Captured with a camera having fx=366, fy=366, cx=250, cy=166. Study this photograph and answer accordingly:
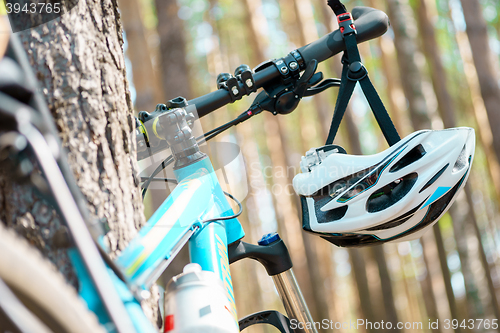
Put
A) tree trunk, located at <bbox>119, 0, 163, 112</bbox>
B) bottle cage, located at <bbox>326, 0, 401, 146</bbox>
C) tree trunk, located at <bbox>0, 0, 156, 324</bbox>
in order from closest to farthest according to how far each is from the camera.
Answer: tree trunk, located at <bbox>0, 0, 156, 324</bbox> → bottle cage, located at <bbox>326, 0, 401, 146</bbox> → tree trunk, located at <bbox>119, 0, 163, 112</bbox>

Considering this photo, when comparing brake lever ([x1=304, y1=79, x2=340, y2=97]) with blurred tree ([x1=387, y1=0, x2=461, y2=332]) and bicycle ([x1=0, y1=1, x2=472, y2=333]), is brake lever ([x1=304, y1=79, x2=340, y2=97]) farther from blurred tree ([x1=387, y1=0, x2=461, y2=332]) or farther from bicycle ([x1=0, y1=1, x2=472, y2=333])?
blurred tree ([x1=387, y1=0, x2=461, y2=332])

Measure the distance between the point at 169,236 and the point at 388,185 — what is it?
0.92 meters

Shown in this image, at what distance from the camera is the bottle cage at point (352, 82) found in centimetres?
159

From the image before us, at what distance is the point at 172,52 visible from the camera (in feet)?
13.8

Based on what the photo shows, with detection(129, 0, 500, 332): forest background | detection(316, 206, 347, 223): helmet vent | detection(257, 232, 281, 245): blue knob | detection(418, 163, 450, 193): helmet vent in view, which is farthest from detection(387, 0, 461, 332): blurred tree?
detection(257, 232, 281, 245): blue knob

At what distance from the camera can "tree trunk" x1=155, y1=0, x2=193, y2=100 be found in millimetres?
4125

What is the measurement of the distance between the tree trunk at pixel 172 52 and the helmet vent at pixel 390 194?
117 inches

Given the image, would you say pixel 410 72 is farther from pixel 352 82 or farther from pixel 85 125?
pixel 85 125

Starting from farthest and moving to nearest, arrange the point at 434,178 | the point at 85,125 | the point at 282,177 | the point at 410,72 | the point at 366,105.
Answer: the point at 366,105
the point at 282,177
the point at 410,72
the point at 434,178
the point at 85,125

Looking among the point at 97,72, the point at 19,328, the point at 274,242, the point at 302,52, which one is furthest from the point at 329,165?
the point at 19,328

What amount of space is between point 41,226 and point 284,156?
10135mm

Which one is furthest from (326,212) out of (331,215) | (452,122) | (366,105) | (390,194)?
(366,105)

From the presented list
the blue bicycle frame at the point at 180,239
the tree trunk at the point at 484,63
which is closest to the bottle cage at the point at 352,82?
the blue bicycle frame at the point at 180,239

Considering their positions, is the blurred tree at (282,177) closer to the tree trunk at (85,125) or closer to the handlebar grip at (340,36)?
the handlebar grip at (340,36)
